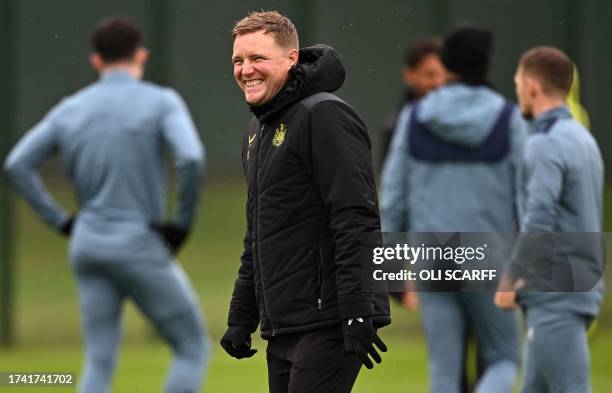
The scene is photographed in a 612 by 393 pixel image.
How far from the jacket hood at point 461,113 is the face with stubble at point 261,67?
2411 millimetres

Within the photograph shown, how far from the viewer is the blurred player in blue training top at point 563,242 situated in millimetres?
5516

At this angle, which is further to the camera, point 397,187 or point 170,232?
point 397,187

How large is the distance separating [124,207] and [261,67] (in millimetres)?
2456

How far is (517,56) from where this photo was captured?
11609 millimetres

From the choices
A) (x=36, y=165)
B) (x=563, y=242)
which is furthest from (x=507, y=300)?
(x=36, y=165)

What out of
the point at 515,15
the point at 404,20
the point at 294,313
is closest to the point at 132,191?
the point at 294,313

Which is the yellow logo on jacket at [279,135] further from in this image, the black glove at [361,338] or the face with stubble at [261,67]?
the black glove at [361,338]

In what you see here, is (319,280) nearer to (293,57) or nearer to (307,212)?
(307,212)

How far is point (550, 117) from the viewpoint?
5.64 m

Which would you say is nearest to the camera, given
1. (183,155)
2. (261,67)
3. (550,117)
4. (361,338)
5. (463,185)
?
(361,338)

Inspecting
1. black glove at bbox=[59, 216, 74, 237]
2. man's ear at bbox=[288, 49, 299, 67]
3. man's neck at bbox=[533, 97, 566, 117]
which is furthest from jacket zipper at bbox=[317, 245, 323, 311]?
black glove at bbox=[59, 216, 74, 237]

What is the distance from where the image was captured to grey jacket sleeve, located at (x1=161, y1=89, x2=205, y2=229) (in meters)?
6.62

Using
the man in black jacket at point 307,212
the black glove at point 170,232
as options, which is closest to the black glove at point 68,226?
the black glove at point 170,232

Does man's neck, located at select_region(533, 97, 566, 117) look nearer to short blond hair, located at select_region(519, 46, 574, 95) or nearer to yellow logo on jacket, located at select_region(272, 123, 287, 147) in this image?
short blond hair, located at select_region(519, 46, 574, 95)
